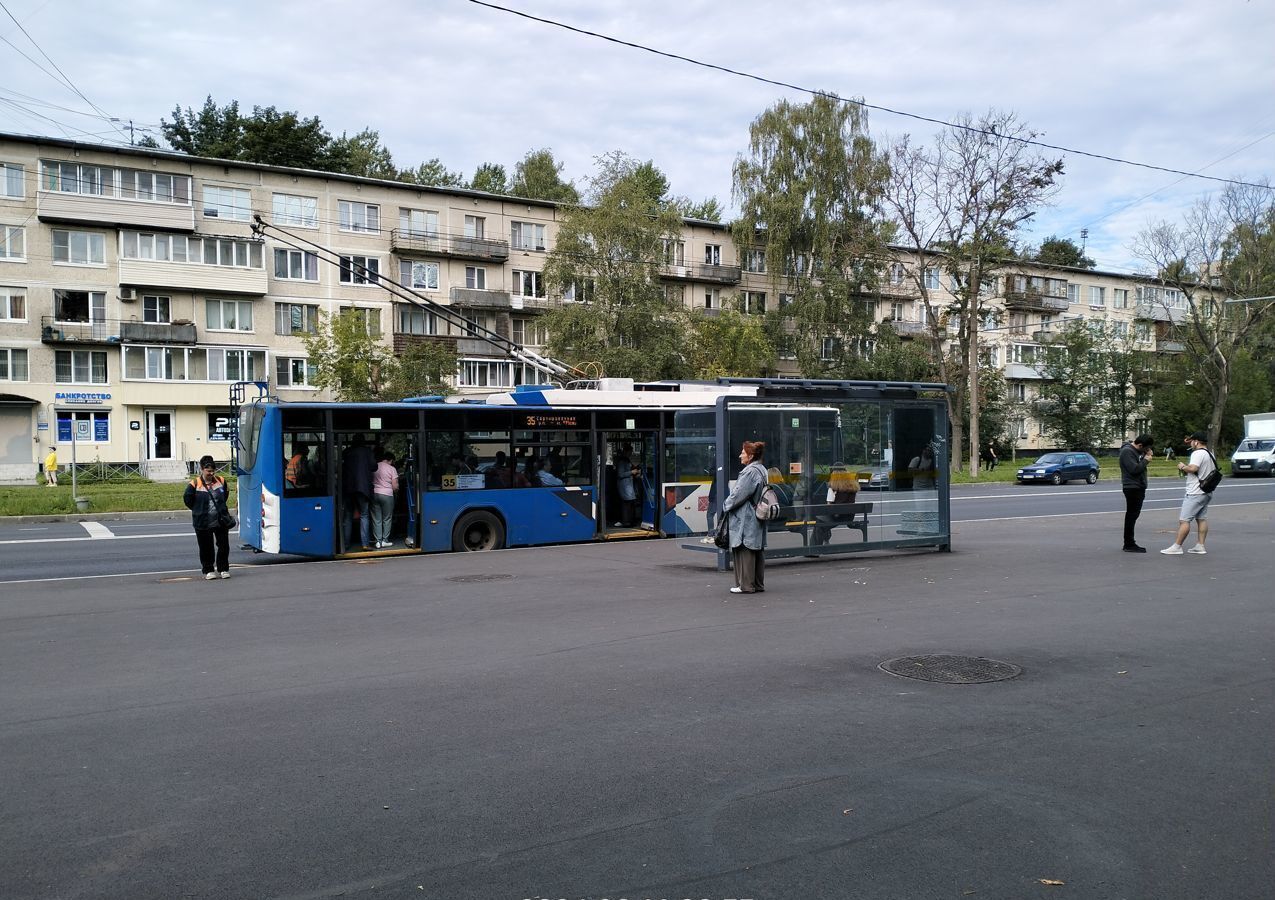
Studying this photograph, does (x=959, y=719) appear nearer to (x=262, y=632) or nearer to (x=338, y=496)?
(x=262, y=632)

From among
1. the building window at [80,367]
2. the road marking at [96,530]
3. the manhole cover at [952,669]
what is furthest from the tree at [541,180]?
the manhole cover at [952,669]

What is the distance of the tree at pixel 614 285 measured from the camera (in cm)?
4756

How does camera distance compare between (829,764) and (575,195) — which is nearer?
(829,764)

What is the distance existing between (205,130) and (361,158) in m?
9.70

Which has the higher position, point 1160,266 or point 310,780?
point 1160,266

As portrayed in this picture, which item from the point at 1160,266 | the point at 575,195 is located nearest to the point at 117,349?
the point at 575,195

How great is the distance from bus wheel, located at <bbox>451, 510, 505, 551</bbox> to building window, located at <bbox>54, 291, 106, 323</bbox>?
124 feet

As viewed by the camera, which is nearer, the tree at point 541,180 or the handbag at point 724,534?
the handbag at point 724,534

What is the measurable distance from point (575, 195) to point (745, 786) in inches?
2433

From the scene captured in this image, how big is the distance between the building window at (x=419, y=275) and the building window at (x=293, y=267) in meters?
4.47

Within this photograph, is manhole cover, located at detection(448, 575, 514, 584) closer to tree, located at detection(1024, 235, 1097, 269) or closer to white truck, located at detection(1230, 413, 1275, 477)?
white truck, located at detection(1230, 413, 1275, 477)

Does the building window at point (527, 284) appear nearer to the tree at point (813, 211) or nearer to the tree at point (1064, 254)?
the tree at point (813, 211)

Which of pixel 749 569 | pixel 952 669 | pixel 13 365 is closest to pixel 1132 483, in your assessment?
pixel 749 569

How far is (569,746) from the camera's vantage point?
5668 millimetres
